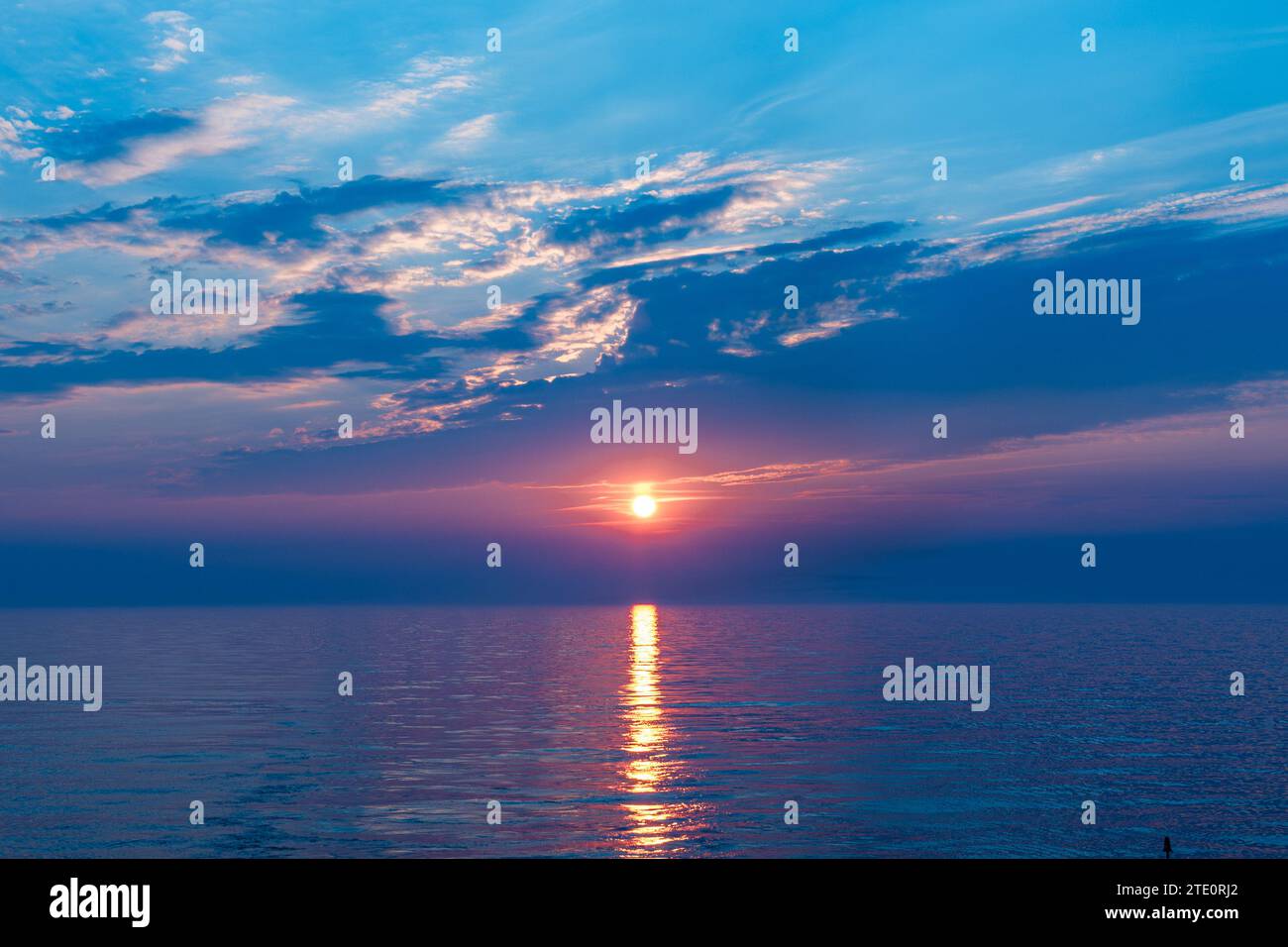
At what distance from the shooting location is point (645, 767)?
41438mm

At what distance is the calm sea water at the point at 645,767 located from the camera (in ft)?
99.2

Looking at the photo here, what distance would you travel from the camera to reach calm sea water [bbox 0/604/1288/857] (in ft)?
99.2

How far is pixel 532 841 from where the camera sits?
97.0 ft
